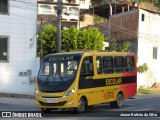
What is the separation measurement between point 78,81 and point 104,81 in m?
2.58

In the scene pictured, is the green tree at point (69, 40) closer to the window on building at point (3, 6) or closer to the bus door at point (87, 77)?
the window on building at point (3, 6)

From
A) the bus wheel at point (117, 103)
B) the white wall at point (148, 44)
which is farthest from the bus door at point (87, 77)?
the white wall at point (148, 44)

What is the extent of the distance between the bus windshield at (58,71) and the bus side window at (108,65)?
8.28 ft

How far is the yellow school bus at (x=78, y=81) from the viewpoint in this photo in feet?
55.3

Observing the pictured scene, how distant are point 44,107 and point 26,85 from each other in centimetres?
1530

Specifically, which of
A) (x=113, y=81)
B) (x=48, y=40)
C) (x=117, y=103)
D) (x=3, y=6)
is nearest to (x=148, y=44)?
(x=48, y=40)

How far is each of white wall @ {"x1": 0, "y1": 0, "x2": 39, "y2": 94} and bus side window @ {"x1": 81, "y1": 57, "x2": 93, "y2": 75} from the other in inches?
555

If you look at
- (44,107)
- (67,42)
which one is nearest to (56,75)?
(44,107)

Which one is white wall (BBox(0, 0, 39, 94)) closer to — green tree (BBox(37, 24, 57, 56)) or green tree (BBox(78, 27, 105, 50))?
green tree (BBox(37, 24, 57, 56))

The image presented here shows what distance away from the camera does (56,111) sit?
748 inches

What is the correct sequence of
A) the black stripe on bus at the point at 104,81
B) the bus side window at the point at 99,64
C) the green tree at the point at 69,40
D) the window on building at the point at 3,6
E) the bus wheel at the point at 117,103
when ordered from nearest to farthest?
1. the black stripe on bus at the point at 104,81
2. the bus side window at the point at 99,64
3. the bus wheel at the point at 117,103
4. the window on building at the point at 3,6
5. the green tree at the point at 69,40

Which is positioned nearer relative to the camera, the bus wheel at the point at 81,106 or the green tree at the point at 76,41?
the bus wheel at the point at 81,106

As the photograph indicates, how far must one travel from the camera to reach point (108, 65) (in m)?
20.2

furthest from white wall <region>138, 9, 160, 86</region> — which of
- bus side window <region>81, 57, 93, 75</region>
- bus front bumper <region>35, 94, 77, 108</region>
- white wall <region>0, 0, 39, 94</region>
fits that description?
bus front bumper <region>35, 94, 77, 108</region>
